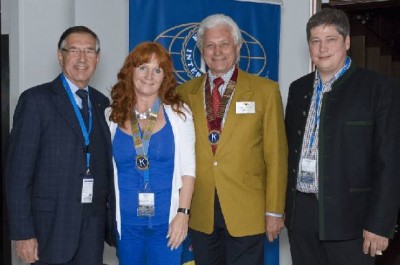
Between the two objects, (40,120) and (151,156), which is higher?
(40,120)

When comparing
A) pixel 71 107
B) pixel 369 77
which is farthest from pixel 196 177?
pixel 369 77

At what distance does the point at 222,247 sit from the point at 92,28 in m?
1.99

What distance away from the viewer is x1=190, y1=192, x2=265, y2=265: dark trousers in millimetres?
2562

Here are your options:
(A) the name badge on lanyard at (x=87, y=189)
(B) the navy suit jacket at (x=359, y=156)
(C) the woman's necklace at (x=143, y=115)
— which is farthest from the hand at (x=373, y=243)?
(A) the name badge on lanyard at (x=87, y=189)

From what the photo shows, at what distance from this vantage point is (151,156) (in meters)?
2.27

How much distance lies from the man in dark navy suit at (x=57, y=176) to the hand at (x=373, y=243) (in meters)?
1.21

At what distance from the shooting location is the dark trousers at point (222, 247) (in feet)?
8.41

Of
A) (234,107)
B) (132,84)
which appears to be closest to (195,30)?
(234,107)

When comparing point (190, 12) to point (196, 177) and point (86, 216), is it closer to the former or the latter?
point (196, 177)

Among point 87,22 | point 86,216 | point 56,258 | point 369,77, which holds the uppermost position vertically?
point 87,22

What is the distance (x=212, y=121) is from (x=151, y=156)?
0.44m

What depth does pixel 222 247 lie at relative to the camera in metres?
2.65

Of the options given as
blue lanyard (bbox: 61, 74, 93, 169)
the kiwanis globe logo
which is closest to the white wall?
the kiwanis globe logo

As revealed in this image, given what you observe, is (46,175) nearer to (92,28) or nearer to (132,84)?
(132,84)
